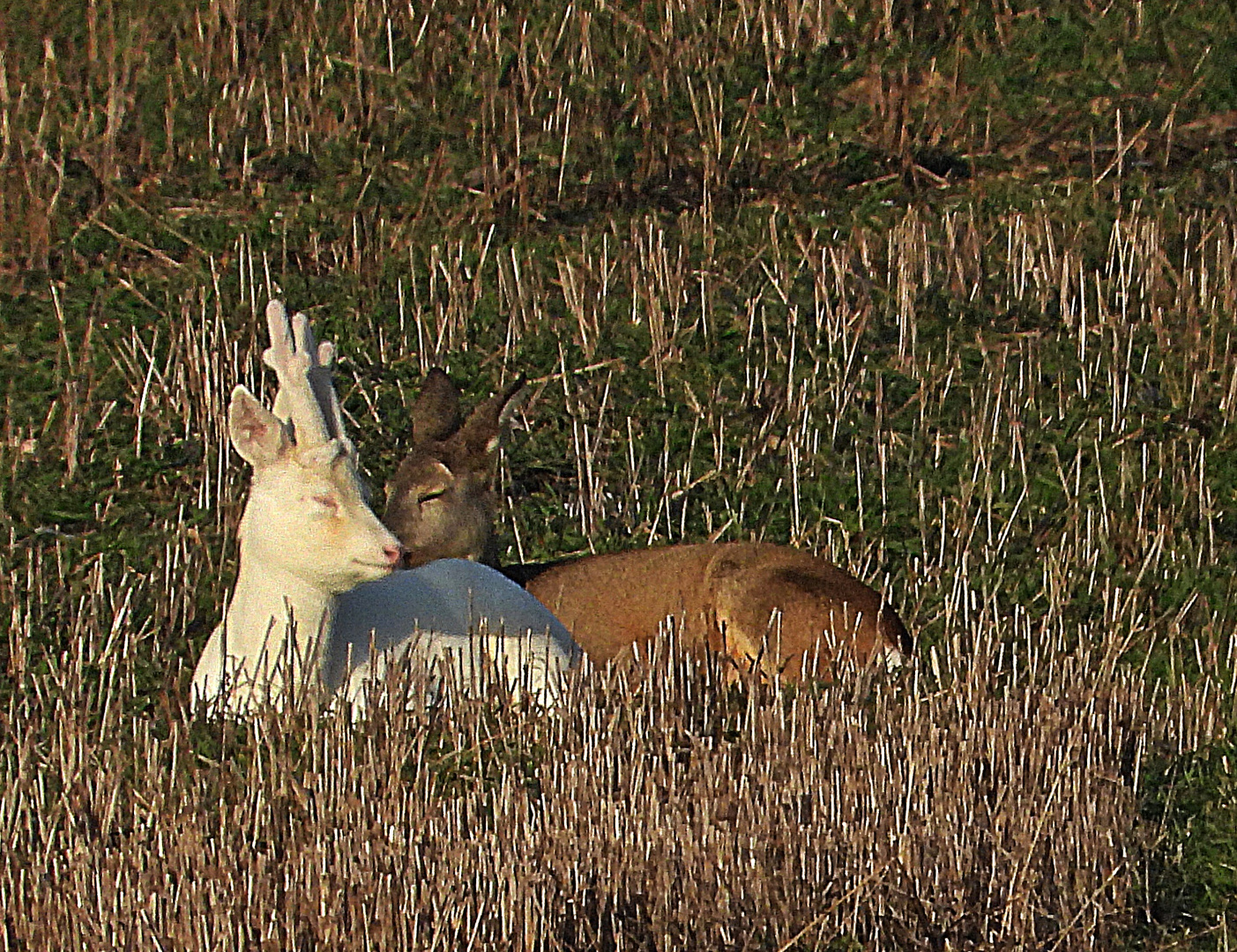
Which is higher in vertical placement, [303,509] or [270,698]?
[303,509]

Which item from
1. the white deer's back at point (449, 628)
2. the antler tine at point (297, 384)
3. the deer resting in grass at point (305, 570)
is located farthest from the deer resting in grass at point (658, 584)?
the antler tine at point (297, 384)

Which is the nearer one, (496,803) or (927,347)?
(496,803)

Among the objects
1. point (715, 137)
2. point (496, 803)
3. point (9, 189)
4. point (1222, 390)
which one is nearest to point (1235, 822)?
point (496, 803)

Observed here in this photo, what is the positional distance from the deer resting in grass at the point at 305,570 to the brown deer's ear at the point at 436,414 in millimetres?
1785

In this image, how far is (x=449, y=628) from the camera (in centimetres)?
767

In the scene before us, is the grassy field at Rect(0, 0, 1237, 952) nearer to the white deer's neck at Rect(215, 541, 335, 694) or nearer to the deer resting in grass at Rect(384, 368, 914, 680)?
the white deer's neck at Rect(215, 541, 335, 694)

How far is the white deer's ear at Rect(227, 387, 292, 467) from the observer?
275 inches

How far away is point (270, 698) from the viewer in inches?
274

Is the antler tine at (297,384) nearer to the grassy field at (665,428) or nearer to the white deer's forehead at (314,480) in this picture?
the white deer's forehead at (314,480)

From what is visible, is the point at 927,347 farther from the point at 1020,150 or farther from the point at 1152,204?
the point at 1020,150

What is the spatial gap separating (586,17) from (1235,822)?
11.0 metres

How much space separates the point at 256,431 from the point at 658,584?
6.84 ft

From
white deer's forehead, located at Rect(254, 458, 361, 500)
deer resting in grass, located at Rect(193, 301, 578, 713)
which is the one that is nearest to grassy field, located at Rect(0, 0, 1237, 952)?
deer resting in grass, located at Rect(193, 301, 578, 713)

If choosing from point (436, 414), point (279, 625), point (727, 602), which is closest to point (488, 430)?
point (436, 414)
